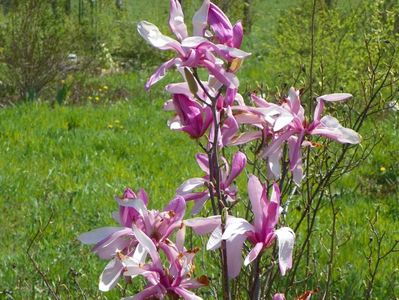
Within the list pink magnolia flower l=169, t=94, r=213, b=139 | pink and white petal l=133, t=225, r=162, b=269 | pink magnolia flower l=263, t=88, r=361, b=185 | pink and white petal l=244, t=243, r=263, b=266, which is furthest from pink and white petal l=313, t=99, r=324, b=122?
pink and white petal l=133, t=225, r=162, b=269

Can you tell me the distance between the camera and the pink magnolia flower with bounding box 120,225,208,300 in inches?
52.8

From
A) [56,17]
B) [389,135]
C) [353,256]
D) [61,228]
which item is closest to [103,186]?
[61,228]

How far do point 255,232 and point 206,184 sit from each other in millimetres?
246

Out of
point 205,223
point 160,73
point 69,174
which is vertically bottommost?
A: point 69,174

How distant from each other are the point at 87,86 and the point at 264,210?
929 centimetres

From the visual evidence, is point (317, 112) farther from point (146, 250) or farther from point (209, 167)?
point (146, 250)

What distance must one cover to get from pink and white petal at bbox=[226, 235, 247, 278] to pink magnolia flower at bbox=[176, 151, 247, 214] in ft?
0.75

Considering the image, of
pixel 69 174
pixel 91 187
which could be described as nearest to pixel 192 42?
pixel 91 187

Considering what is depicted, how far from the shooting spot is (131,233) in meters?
1.42

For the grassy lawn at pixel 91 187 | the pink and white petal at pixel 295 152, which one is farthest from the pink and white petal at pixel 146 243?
the grassy lawn at pixel 91 187

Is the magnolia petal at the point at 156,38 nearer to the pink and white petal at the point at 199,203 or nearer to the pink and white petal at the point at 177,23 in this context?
the pink and white petal at the point at 177,23

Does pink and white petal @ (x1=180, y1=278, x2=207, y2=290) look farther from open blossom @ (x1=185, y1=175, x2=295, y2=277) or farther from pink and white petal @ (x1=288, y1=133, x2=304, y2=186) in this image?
pink and white petal @ (x1=288, y1=133, x2=304, y2=186)

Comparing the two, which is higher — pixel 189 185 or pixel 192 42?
pixel 192 42

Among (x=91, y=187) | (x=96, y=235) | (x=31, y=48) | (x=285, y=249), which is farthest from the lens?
(x=31, y=48)
